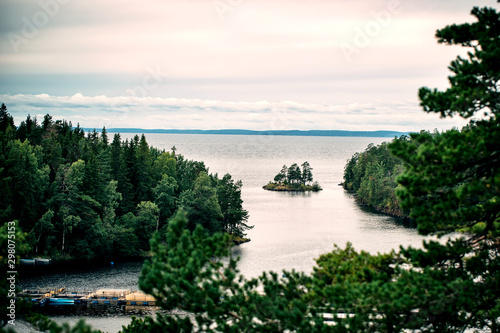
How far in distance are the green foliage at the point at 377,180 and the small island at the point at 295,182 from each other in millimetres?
9108

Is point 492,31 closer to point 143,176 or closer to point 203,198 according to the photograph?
point 203,198

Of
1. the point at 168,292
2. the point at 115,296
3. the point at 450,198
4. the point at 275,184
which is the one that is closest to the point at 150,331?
the point at 168,292

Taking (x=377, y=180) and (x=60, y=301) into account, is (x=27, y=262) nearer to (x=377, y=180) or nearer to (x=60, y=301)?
(x=60, y=301)

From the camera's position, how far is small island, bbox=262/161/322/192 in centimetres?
11762

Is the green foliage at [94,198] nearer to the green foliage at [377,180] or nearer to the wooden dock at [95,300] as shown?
the wooden dock at [95,300]

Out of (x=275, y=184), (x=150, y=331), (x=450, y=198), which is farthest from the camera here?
(x=275, y=184)

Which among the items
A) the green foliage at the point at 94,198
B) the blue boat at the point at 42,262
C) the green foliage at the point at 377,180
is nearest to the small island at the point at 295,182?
the green foliage at the point at 377,180

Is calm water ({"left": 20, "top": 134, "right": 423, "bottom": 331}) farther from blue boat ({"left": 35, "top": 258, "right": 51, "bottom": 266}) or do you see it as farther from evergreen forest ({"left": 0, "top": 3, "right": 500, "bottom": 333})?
evergreen forest ({"left": 0, "top": 3, "right": 500, "bottom": 333})

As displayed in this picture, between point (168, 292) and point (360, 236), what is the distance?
51.7 m

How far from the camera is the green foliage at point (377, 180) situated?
276ft

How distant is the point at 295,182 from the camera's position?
402ft

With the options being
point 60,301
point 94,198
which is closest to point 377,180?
point 94,198

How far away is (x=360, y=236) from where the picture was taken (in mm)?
60812

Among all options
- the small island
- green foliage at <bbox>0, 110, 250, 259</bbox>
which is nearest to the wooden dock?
green foliage at <bbox>0, 110, 250, 259</bbox>
